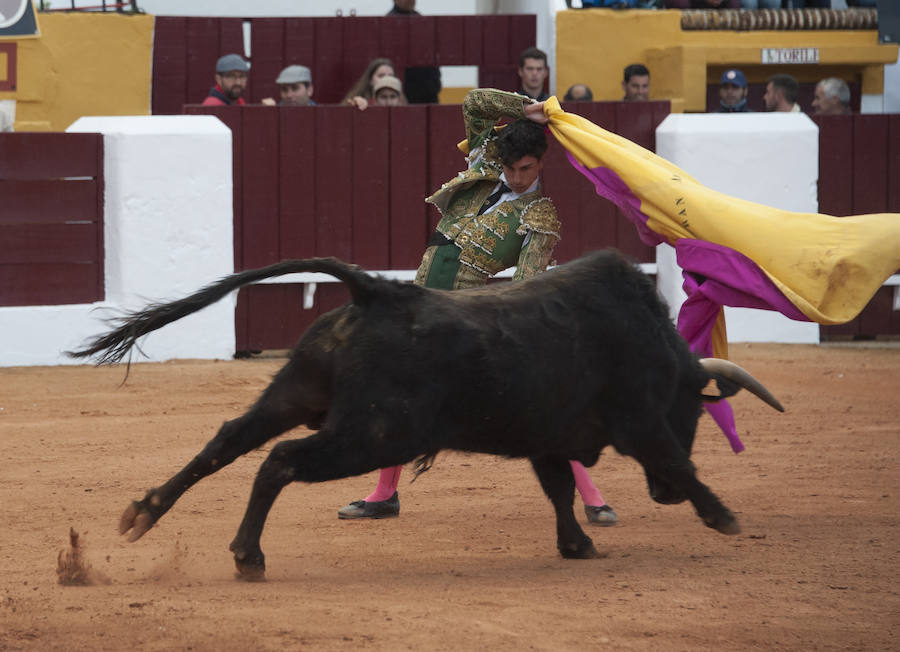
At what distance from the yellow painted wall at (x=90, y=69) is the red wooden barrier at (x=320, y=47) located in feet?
0.77

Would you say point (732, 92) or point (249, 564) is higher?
point (732, 92)

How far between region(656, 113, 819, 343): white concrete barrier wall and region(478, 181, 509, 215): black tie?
440 cm

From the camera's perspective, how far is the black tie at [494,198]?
433 cm

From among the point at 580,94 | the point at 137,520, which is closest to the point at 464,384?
the point at 137,520

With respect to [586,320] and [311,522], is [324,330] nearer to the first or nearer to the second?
[586,320]

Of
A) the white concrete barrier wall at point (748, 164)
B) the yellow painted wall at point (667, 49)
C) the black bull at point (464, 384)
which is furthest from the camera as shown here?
the yellow painted wall at point (667, 49)

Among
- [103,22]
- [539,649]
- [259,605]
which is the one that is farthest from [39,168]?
[539,649]

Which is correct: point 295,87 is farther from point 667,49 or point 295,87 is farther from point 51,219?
point 667,49

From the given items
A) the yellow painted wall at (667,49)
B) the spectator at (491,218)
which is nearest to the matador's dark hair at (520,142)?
the spectator at (491,218)

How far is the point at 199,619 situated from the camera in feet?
9.89

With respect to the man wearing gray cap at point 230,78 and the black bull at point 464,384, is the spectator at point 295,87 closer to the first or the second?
the man wearing gray cap at point 230,78

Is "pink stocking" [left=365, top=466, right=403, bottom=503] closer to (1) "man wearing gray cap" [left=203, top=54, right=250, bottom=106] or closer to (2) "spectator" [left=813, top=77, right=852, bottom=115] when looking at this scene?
(1) "man wearing gray cap" [left=203, top=54, right=250, bottom=106]

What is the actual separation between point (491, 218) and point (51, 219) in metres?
4.38

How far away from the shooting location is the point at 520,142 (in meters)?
4.11
